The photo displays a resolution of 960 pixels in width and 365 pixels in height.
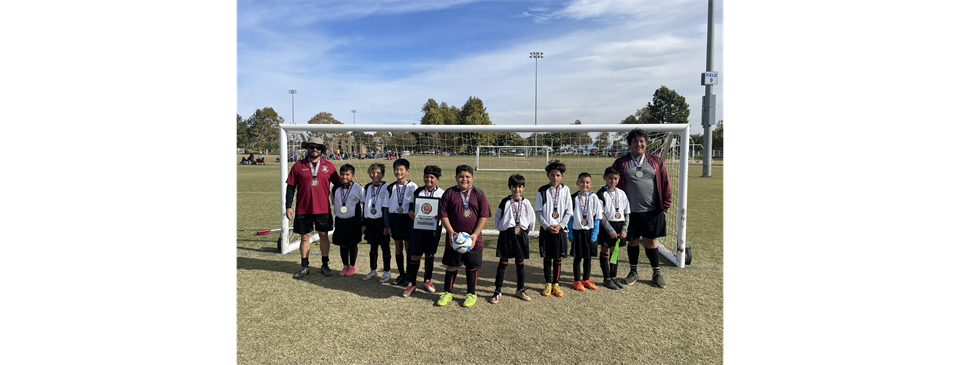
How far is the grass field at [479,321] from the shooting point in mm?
3230

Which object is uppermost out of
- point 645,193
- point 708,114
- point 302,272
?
point 708,114

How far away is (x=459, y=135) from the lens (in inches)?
340

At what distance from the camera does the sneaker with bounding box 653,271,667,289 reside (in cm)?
486

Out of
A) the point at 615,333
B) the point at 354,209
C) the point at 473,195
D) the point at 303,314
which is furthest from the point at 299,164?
the point at 615,333

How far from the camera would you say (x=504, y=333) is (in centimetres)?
360

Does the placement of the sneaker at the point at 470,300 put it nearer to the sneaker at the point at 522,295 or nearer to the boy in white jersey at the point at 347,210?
the sneaker at the point at 522,295

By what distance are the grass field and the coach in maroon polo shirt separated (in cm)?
38

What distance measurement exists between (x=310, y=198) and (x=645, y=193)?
385cm

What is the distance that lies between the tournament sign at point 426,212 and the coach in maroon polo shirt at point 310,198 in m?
1.30

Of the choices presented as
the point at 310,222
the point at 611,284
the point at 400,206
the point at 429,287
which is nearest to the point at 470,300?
the point at 429,287

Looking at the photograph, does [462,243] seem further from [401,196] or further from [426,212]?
[401,196]

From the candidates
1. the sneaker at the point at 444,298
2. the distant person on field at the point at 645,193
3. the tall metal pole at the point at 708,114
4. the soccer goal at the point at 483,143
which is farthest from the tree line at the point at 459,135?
the tall metal pole at the point at 708,114

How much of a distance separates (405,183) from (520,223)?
143 cm

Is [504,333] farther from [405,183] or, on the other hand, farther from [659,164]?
[659,164]
